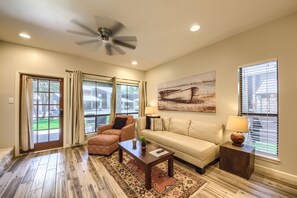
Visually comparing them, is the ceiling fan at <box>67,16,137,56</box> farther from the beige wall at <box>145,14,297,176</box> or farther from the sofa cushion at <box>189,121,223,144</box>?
the sofa cushion at <box>189,121,223,144</box>

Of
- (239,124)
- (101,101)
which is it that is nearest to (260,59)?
(239,124)

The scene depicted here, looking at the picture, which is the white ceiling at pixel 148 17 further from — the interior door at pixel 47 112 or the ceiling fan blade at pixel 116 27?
the interior door at pixel 47 112

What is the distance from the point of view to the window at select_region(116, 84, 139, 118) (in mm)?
4652

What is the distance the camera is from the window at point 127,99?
465 cm

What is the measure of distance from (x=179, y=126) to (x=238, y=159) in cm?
143

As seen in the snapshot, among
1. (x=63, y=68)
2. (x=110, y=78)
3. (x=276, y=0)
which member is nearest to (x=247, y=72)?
(x=276, y=0)

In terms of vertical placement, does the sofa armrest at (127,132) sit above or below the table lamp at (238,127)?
below

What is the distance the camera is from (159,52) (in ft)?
11.2

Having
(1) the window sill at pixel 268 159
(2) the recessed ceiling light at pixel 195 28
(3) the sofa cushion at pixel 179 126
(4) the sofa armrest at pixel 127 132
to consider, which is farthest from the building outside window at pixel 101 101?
(1) the window sill at pixel 268 159

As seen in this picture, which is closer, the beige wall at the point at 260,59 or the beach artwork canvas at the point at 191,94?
the beige wall at the point at 260,59

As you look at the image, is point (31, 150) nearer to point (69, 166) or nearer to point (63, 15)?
point (69, 166)

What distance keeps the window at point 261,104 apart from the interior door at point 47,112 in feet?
14.6

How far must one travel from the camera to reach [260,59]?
2.25 metres

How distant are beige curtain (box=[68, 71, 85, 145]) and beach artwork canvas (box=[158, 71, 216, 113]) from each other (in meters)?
2.53
